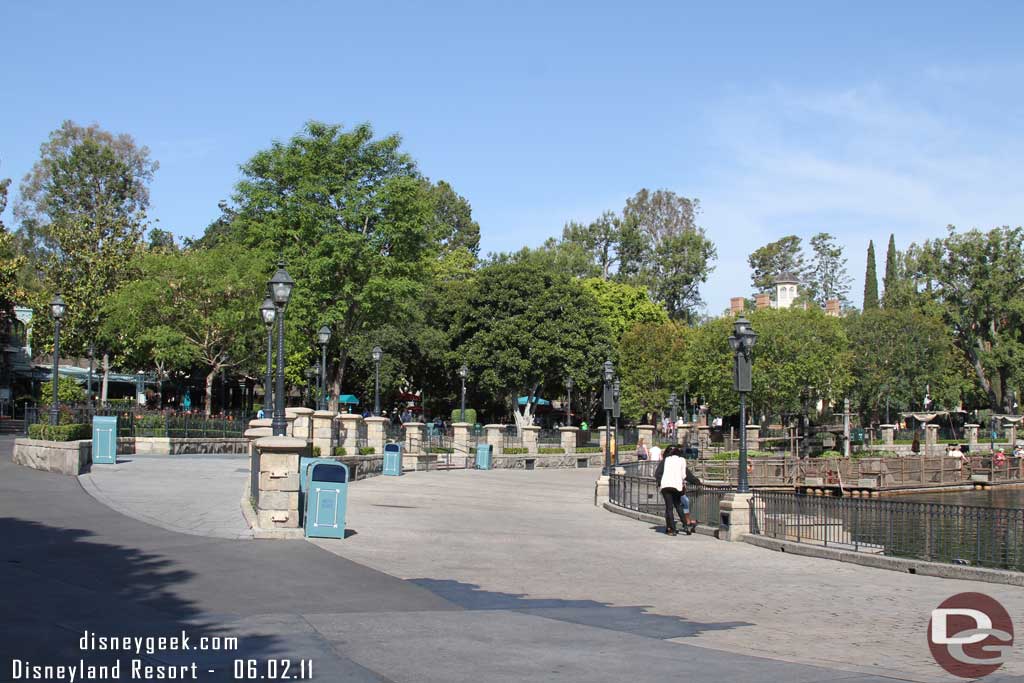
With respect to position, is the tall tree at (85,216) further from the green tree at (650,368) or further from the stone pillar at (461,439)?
the green tree at (650,368)

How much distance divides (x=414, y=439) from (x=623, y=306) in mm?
35139

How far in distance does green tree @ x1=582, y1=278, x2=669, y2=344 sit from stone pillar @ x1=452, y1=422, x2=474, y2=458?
26.4m

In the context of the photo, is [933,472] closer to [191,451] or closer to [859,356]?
[859,356]

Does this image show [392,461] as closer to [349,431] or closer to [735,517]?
[349,431]

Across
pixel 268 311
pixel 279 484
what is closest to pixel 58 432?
pixel 268 311

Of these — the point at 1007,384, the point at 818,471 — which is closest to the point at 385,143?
the point at 818,471

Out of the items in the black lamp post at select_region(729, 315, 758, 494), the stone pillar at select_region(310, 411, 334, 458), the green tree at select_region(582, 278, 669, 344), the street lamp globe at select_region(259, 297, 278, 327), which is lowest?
the stone pillar at select_region(310, 411, 334, 458)

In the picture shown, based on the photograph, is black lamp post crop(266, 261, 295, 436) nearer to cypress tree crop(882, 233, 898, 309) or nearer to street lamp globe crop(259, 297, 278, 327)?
street lamp globe crop(259, 297, 278, 327)

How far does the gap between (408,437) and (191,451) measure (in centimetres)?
890

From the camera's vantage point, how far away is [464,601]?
1136 centimetres

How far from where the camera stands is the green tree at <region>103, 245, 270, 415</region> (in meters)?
43.6

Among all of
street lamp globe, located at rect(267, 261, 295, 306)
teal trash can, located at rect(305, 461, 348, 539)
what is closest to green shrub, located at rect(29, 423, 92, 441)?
street lamp globe, located at rect(267, 261, 295, 306)

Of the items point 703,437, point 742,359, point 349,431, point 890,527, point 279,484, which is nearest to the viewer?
point 279,484

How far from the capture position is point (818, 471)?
150 feet
